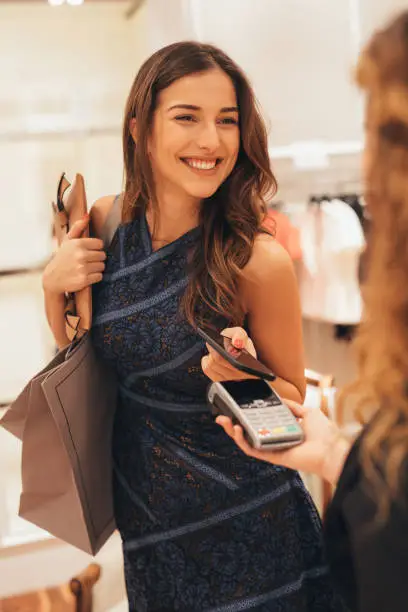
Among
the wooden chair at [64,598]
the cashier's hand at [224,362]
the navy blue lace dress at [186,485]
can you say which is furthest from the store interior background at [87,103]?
the cashier's hand at [224,362]

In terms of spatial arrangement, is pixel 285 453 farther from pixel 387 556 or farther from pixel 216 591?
pixel 216 591

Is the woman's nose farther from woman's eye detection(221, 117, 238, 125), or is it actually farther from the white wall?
the white wall

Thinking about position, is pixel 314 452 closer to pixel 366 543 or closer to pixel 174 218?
pixel 366 543

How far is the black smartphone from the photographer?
0.90m

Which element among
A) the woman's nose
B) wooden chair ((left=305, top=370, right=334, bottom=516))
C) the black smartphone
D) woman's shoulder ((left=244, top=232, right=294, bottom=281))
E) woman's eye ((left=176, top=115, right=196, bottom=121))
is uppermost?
woman's eye ((left=176, top=115, right=196, bottom=121))

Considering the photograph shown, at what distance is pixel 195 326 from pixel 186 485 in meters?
0.28

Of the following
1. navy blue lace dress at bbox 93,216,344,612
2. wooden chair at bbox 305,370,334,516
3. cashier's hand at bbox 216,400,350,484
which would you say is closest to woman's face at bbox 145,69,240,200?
navy blue lace dress at bbox 93,216,344,612

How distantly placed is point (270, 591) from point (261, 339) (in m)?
0.41

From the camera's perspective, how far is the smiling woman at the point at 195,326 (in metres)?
1.08

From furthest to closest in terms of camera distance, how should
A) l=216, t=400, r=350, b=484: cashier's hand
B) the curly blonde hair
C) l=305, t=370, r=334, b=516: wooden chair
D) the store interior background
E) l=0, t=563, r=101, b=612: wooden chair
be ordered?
the store interior background < l=0, t=563, r=101, b=612: wooden chair < l=305, t=370, r=334, b=516: wooden chair < l=216, t=400, r=350, b=484: cashier's hand < the curly blonde hair

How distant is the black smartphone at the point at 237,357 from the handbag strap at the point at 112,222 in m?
0.31

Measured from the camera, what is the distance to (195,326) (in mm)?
1066

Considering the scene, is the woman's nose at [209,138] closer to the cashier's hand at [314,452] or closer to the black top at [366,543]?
the cashier's hand at [314,452]

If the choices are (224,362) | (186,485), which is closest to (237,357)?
(224,362)
